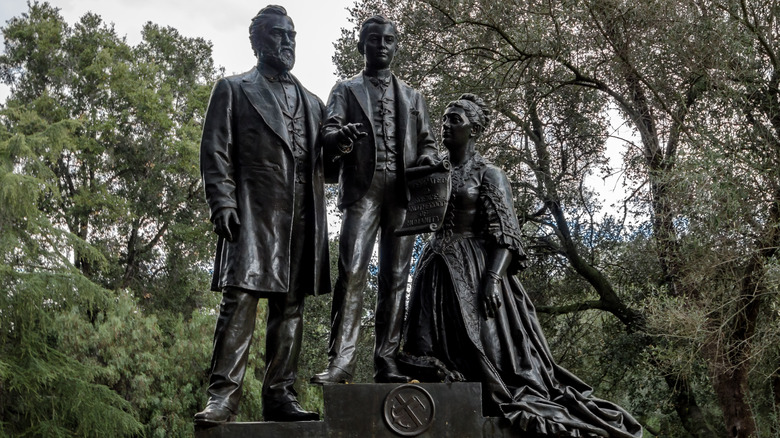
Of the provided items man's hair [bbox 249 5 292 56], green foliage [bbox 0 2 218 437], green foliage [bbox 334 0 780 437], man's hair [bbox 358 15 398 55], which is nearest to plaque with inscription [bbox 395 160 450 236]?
man's hair [bbox 358 15 398 55]

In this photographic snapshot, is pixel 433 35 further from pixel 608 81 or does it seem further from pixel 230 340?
pixel 230 340

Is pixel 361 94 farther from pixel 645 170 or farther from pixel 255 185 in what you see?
pixel 645 170

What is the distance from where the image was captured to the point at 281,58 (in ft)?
21.1

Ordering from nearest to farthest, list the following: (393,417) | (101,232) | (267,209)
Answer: (393,417) → (267,209) → (101,232)

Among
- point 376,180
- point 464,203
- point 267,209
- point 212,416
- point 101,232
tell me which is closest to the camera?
point 212,416

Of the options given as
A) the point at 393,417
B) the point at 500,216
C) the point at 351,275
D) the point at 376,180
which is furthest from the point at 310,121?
the point at 393,417

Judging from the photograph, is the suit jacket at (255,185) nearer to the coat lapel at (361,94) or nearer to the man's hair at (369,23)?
the coat lapel at (361,94)

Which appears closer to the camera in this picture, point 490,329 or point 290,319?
point 290,319

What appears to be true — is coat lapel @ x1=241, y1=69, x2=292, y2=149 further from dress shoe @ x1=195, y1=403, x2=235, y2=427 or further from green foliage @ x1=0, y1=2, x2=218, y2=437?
green foliage @ x1=0, y1=2, x2=218, y2=437

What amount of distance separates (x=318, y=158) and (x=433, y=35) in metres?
8.60

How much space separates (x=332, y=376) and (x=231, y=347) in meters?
0.64

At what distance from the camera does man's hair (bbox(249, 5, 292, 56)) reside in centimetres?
643

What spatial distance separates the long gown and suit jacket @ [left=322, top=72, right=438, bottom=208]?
0.44m

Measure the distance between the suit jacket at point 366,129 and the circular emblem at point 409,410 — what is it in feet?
4.27
